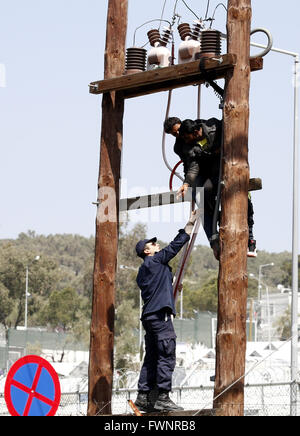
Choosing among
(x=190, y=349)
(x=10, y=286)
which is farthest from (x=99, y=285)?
(x=10, y=286)

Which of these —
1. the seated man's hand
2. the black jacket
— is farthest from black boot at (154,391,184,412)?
the black jacket

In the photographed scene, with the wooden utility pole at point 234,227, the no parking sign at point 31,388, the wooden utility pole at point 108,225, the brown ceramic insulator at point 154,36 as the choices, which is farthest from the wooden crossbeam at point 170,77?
the no parking sign at point 31,388

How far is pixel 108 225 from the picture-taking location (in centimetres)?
1037

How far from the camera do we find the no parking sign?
30.3 feet

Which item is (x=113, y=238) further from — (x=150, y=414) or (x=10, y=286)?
(x=10, y=286)

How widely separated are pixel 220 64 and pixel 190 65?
0.46 meters

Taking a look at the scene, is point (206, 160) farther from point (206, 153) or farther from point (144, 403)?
point (144, 403)

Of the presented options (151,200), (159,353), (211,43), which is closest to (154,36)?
(211,43)

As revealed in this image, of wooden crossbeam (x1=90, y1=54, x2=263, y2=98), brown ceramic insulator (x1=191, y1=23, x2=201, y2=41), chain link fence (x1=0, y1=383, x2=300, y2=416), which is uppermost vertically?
brown ceramic insulator (x1=191, y1=23, x2=201, y2=41)

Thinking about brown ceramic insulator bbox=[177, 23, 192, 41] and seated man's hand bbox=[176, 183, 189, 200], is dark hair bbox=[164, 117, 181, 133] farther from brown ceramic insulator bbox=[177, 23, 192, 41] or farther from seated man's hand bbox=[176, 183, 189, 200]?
brown ceramic insulator bbox=[177, 23, 192, 41]

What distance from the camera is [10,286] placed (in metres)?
88.0

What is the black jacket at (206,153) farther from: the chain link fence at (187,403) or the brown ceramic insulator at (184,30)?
the chain link fence at (187,403)

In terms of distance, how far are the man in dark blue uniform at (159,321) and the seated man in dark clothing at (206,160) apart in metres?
0.22

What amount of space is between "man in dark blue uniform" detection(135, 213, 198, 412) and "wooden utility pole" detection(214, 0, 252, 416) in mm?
640
